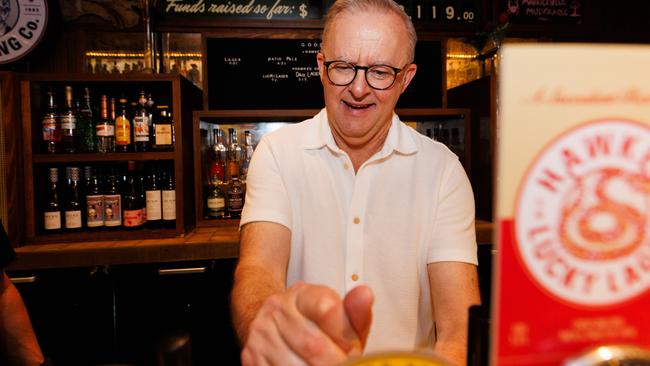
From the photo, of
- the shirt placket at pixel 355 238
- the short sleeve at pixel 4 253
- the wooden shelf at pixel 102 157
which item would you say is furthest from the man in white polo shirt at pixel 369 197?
the wooden shelf at pixel 102 157

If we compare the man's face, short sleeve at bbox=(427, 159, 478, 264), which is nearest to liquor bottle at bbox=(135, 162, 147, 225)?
the man's face

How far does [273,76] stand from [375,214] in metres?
1.70

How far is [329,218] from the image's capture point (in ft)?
4.36

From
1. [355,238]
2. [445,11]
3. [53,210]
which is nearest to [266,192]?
[355,238]

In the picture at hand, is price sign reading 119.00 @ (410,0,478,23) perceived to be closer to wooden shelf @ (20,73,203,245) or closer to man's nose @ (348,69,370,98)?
wooden shelf @ (20,73,203,245)

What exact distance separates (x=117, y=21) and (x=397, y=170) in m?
2.23

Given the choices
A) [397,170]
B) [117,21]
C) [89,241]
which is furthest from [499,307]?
[117,21]

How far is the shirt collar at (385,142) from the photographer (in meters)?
1.37

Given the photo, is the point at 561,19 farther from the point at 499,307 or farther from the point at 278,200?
the point at 499,307

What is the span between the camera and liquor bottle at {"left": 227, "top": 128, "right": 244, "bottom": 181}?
2.77m

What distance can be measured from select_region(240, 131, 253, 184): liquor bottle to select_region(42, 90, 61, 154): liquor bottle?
980 mm

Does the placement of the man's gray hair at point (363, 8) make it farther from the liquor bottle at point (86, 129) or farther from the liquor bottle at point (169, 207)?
the liquor bottle at point (86, 129)

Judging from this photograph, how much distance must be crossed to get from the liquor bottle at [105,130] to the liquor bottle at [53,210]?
0.25 meters

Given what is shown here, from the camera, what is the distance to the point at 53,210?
92.9 inches
